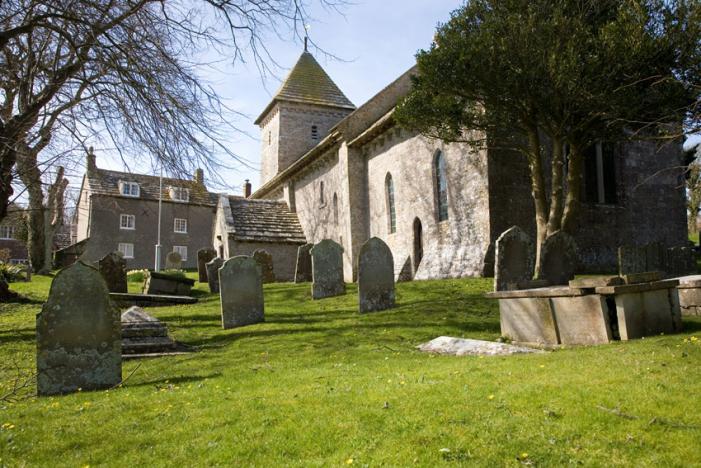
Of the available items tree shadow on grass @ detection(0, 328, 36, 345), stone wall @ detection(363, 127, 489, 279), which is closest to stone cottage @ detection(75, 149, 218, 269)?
stone wall @ detection(363, 127, 489, 279)

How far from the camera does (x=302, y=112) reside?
32.9m

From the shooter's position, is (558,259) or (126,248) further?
(126,248)

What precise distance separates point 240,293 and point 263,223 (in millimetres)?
15654

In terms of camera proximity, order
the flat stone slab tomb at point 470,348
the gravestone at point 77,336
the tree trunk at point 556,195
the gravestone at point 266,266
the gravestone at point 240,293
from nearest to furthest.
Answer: the gravestone at point 77,336, the flat stone slab tomb at point 470,348, the gravestone at point 240,293, the tree trunk at point 556,195, the gravestone at point 266,266

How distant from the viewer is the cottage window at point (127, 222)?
124 feet

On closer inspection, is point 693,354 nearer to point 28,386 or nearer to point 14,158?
point 28,386

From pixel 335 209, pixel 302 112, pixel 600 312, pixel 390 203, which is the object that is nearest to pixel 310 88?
pixel 302 112

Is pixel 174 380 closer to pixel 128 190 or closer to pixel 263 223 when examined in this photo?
pixel 263 223

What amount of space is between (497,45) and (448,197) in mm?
5400

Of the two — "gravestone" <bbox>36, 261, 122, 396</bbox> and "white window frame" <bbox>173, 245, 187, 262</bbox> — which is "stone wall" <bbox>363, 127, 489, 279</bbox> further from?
"white window frame" <bbox>173, 245, 187, 262</bbox>

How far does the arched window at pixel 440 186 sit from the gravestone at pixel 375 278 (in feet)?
23.0

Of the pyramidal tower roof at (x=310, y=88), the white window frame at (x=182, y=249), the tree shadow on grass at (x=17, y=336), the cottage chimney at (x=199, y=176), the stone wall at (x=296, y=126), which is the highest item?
the pyramidal tower roof at (x=310, y=88)

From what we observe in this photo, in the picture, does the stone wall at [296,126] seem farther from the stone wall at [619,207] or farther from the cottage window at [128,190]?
the stone wall at [619,207]

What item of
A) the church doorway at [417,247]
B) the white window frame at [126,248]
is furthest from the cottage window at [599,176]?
the white window frame at [126,248]
